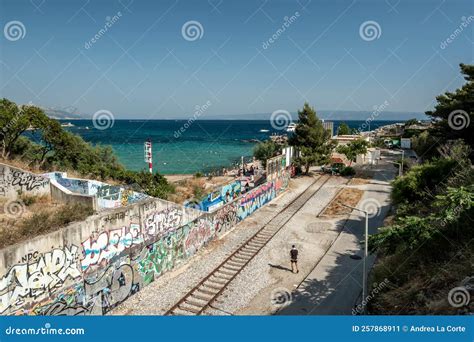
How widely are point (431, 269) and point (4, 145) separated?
94.0ft

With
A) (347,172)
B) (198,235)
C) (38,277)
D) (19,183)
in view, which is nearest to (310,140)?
(347,172)

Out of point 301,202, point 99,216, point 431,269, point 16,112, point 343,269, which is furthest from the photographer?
point 301,202

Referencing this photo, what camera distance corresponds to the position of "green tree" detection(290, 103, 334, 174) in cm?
4500

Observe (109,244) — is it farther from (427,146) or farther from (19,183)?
(427,146)

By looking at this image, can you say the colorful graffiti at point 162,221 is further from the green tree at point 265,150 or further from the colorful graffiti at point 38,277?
the green tree at point 265,150

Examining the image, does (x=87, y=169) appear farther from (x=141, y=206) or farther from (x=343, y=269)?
(x=343, y=269)

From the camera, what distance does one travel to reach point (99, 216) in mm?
16625

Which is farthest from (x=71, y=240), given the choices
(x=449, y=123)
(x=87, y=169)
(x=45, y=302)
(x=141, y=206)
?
(x=449, y=123)

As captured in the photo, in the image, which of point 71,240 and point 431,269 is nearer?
point 431,269

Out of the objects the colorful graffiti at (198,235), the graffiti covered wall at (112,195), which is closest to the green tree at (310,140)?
the colorful graffiti at (198,235)

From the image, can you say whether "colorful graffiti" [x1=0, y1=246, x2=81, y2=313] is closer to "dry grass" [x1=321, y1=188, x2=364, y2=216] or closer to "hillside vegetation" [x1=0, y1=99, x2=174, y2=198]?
"hillside vegetation" [x1=0, y1=99, x2=174, y2=198]

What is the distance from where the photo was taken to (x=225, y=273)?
18.5 metres

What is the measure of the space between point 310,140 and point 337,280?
97.1ft

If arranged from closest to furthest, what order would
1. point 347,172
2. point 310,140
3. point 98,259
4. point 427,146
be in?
1. point 98,259
2. point 310,140
3. point 347,172
4. point 427,146
